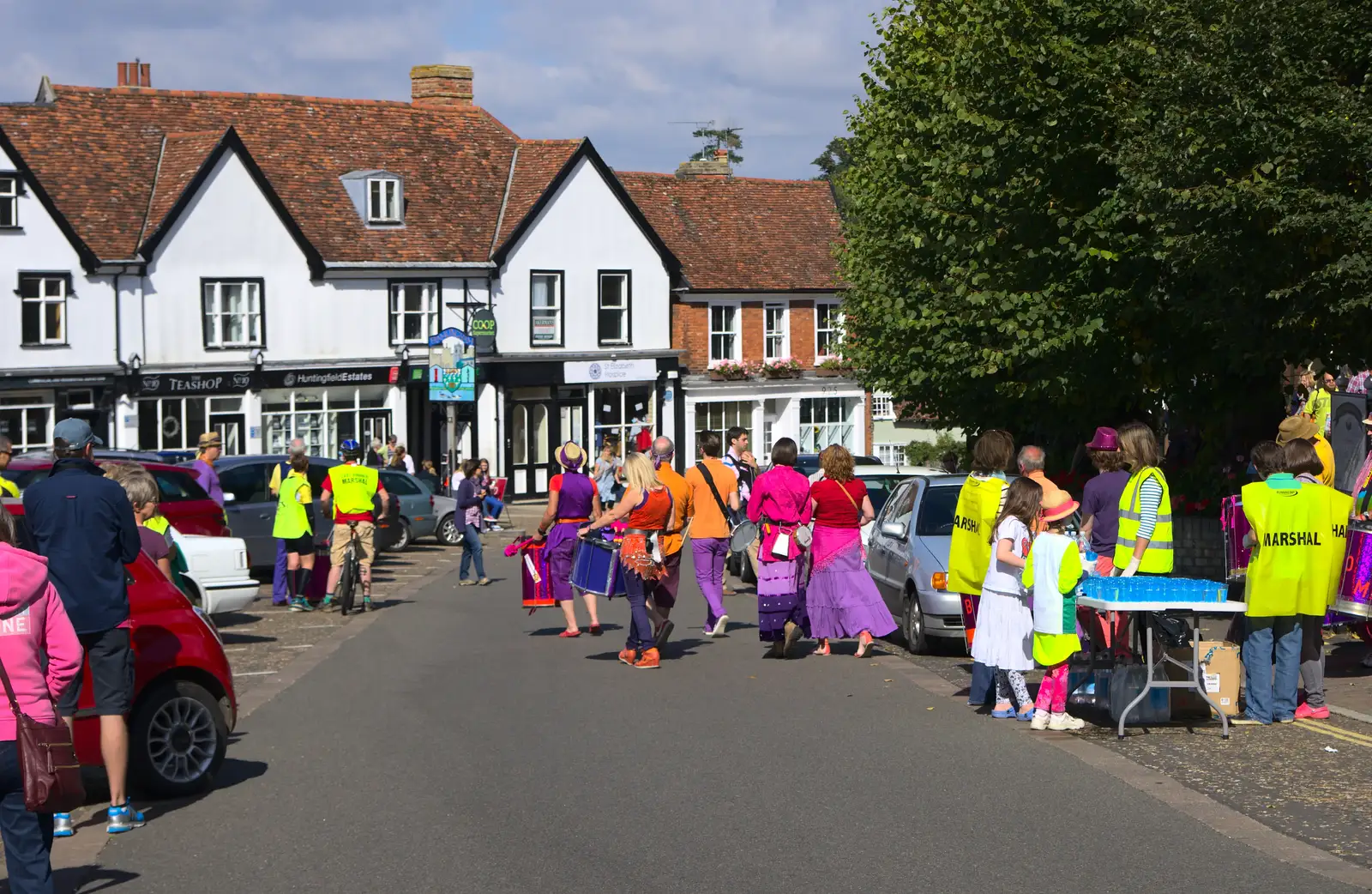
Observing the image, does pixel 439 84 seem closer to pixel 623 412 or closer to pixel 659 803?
pixel 623 412

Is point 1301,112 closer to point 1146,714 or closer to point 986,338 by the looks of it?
point 1146,714

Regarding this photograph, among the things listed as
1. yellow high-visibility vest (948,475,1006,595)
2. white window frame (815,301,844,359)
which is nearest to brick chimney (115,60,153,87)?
white window frame (815,301,844,359)

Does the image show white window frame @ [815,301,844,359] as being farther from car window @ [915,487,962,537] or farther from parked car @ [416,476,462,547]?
car window @ [915,487,962,537]

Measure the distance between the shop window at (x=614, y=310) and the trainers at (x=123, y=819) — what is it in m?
42.3

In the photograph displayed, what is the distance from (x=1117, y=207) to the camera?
19.4m

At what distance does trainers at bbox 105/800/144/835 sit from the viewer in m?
8.73

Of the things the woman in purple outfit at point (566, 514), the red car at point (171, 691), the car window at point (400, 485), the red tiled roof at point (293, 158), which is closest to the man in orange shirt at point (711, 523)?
the woman in purple outfit at point (566, 514)

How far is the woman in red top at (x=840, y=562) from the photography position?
1534 centimetres

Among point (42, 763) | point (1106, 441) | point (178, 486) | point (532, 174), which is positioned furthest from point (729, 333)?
point (42, 763)

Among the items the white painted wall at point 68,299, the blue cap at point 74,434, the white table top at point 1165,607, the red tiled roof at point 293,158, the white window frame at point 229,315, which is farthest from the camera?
the white window frame at point 229,315

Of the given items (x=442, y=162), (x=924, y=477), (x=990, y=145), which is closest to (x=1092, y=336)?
(x=990, y=145)

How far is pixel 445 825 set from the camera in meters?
8.75

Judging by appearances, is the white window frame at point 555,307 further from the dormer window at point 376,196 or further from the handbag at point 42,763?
the handbag at point 42,763

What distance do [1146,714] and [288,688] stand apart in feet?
23.0
